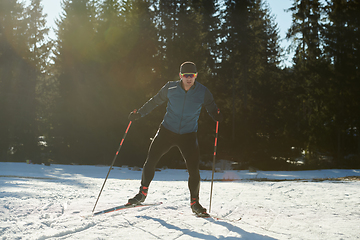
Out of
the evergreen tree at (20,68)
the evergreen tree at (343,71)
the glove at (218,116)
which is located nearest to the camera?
the glove at (218,116)

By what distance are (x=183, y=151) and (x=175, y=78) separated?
1562 centimetres

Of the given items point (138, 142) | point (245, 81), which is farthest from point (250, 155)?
point (138, 142)

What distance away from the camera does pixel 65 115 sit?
2120cm

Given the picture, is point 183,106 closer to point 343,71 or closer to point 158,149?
point 158,149

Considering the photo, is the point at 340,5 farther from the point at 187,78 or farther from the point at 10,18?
the point at 10,18

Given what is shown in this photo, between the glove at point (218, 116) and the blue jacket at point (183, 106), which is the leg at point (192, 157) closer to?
the blue jacket at point (183, 106)

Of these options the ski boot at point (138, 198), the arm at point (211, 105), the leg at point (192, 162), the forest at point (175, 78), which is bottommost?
the ski boot at point (138, 198)

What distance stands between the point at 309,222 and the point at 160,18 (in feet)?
68.1

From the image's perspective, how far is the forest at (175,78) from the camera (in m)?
19.5

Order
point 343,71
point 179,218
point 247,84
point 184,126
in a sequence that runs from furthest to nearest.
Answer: point 247,84 → point 343,71 → point 184,126 → point 179,218

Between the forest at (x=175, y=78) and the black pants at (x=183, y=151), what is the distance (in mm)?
14818

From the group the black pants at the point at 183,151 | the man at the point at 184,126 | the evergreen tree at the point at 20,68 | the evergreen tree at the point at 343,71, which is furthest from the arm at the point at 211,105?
the evergreen tree at the point at 20,68

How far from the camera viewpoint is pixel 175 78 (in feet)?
64.6

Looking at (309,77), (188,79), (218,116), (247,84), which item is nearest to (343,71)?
(309,77)
